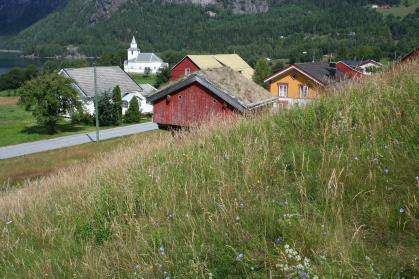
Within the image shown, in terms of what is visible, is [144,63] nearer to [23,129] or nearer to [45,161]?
[23,129]

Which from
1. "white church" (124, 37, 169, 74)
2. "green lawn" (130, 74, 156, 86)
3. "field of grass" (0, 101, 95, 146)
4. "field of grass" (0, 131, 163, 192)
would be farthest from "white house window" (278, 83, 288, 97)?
"white church" (124, 37, 169, 74)

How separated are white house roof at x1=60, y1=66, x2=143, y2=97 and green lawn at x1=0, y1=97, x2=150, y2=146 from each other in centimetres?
746

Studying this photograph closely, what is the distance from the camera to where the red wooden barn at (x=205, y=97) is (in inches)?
723

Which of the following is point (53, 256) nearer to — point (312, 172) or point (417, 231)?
point (312, 172)

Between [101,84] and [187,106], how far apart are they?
4417cm

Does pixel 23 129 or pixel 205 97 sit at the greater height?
pixel 205 97

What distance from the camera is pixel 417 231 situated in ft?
9.36

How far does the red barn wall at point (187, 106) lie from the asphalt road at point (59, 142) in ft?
60.1

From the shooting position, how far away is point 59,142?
38562 mm

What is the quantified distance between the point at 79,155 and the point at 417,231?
94.8ft

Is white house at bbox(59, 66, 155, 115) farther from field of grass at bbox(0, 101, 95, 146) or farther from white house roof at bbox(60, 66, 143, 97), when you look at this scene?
field of grass at bbox(0, 101, 95, 146)

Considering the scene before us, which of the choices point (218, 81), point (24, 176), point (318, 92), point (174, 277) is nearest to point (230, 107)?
point (218, 81)

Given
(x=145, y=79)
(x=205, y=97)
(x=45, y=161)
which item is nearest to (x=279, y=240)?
(x=205, y=97)

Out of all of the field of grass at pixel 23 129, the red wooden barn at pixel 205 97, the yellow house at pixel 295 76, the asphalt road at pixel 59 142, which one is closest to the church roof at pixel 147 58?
the field of grass at pixel 23 129
